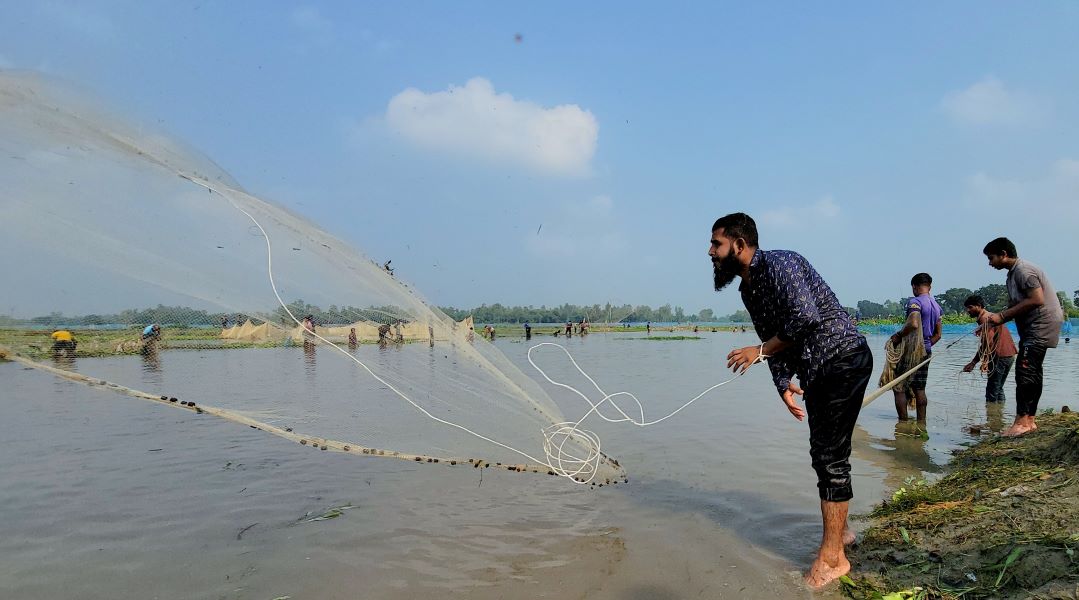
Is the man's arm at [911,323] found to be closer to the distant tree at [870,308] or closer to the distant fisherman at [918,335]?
the distant fisherman at [918,335]

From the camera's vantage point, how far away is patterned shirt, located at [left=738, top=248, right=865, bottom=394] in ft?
9.44

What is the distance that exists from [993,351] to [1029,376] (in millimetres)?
2033

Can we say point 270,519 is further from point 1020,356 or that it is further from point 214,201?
point 1020,356

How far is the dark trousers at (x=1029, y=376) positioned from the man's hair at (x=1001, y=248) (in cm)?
87

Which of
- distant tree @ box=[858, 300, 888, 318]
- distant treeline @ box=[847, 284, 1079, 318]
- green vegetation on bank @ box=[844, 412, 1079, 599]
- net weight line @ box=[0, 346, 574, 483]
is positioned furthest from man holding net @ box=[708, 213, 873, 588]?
distant tree @ box=[858, 300, 888, 318]

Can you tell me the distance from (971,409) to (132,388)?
9798 millimetres

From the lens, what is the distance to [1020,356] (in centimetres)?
535

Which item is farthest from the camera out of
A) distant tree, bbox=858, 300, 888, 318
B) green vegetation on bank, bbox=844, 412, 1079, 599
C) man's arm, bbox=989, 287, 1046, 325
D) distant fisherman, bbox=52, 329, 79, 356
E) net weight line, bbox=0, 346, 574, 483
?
distant tree, bbox=858, 300, 888, 318

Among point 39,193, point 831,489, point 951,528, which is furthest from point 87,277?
point 951,528

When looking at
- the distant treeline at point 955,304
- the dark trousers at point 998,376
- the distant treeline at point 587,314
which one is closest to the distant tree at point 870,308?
the distant treeline at point 955,304

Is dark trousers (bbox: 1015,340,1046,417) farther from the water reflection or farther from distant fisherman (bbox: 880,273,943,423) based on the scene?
the water reflection

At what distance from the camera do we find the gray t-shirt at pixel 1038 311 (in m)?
5.17

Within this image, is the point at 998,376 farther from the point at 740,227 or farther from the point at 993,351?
the point at 740,227

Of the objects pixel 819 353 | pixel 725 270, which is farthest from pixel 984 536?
pixel 725 270
